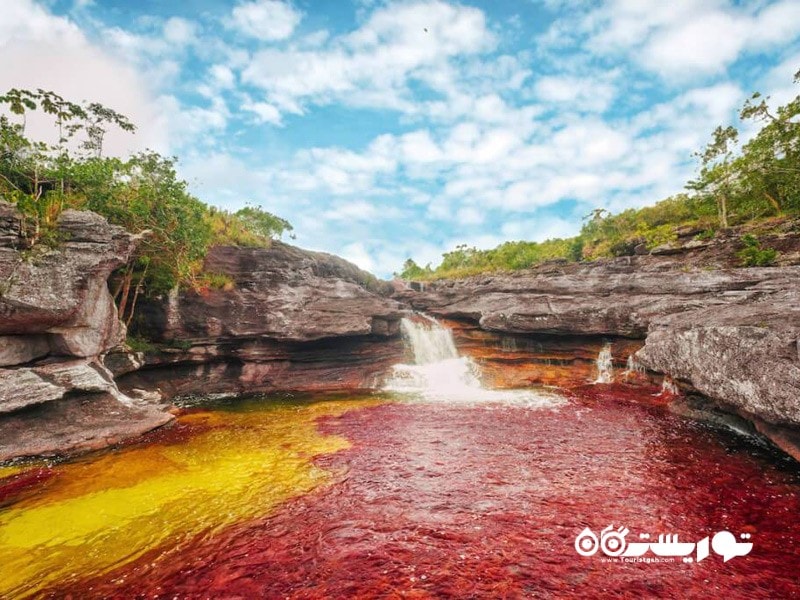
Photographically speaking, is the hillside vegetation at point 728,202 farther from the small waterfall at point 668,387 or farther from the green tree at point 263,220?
the green tree at point 263,220

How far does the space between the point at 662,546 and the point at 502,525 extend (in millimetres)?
2824

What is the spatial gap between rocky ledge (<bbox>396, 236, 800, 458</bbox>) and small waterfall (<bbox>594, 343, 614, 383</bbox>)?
0.30 m

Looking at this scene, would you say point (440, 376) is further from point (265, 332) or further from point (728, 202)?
point (728, 202)

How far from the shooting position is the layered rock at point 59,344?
1252 cm

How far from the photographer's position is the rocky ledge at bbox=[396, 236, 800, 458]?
394 inches

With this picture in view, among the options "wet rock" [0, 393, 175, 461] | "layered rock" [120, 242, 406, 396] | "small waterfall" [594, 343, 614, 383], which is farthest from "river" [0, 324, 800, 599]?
"layered rock" [120, 242, 406, 396]

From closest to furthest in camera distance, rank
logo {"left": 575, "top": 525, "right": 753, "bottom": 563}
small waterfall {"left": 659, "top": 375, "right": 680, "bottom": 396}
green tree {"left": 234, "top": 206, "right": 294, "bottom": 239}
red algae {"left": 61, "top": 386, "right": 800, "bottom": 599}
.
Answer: red algae {"left": 61, "top": 386, "right": 800, "bottom": 599}, logo {"left": 575, "top": 525, "right": 753, "bottom": 563}, small waterfall {"left": 659, "top": 375, "right": 680, "bottom": 396}, green tree {"left": 234, "top": 206, "right": 294, "bottom": 239}

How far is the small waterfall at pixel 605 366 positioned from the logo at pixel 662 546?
53.9 ft

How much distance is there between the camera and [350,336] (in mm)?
26172

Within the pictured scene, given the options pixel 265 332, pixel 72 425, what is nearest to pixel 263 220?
pixel 265 332

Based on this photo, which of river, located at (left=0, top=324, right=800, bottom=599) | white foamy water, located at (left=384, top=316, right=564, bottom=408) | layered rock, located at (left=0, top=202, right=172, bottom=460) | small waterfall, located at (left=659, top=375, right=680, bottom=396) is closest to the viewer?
river, located at (left=0, top=324, right=800, bottom=599)

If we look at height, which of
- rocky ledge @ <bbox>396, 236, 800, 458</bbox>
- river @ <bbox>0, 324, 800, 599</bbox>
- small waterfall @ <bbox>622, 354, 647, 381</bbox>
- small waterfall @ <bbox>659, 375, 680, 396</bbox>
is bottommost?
river @ <bbox>0, 324, 800, 599</bbox>

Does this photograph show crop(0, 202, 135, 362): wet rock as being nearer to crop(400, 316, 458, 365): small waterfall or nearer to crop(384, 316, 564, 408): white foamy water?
crop(384, 316, 564, 408): white foamy water

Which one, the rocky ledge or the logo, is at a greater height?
the rocky ledge
